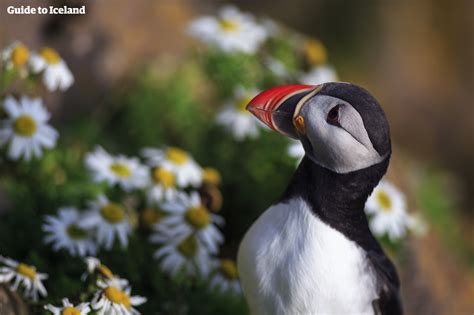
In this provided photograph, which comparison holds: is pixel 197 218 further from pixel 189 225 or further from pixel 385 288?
pixel 385 288

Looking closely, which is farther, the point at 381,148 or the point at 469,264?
the point at 469,264

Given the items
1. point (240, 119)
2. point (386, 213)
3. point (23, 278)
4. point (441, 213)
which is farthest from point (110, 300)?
point (441, 213)

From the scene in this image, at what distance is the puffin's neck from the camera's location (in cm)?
166

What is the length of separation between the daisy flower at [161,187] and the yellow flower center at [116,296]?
0.60 m

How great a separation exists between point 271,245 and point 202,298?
20.1 inches

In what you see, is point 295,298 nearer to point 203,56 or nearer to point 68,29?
point 203,56

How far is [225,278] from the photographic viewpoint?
2.26m

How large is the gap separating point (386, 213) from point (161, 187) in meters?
0.73

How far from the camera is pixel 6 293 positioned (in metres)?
1.78

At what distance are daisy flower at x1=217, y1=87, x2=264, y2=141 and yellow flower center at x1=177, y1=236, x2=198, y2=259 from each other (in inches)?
28.8

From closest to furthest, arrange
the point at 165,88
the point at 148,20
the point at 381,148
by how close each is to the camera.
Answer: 1. the point at 381,148
2. the point at 165,88
3. the point at 148,20

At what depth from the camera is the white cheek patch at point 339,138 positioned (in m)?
1.59

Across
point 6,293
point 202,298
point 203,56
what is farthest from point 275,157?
point 6,293

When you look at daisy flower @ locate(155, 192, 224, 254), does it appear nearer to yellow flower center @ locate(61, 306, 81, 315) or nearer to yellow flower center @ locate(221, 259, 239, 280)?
yellow flower center @ locate(221, 259, 239, 280)
